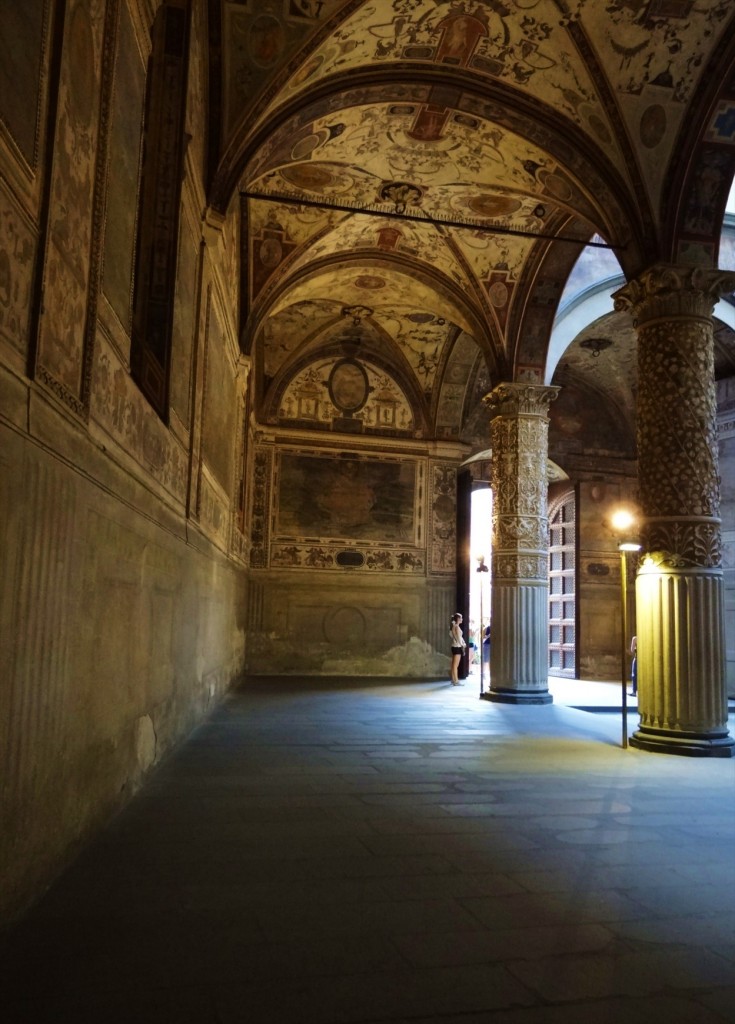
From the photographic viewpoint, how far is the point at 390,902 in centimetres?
354

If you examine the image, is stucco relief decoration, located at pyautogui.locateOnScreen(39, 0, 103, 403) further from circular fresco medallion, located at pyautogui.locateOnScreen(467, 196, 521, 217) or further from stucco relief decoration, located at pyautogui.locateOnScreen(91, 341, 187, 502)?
circular fresco medallion, located at pyautogui.locateOnScreen(467, 196, 521, 217)

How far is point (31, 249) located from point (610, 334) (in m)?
16.4

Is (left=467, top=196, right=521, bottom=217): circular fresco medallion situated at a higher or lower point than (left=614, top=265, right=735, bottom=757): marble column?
higher

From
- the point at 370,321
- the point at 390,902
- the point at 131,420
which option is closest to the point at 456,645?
the point at 370,321

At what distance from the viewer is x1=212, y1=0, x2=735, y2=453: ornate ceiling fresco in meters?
8.17

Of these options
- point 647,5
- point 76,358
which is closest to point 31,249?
point 76,358

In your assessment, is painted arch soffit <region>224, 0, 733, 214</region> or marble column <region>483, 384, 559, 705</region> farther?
marble column <region>483, 384, 559, 705</region>

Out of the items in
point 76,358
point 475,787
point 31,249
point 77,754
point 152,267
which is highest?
point 152,267

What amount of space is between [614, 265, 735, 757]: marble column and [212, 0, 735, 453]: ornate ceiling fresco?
776 mm

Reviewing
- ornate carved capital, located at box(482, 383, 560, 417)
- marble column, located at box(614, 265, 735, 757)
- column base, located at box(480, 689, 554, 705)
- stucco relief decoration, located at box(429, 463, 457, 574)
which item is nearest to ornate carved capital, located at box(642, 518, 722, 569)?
marble column, located at box(614, 265, 735, 757)

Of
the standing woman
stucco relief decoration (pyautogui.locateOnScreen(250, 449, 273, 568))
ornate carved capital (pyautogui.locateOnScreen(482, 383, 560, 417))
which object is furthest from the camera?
stucco relief decoration (pyautogui.locateOnScreen(250, 449, 273, 568))

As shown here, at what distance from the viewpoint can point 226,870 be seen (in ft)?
12.8

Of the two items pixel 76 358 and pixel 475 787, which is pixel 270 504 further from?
pixel 76 358

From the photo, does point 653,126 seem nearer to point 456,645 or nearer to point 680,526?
point 680,526
